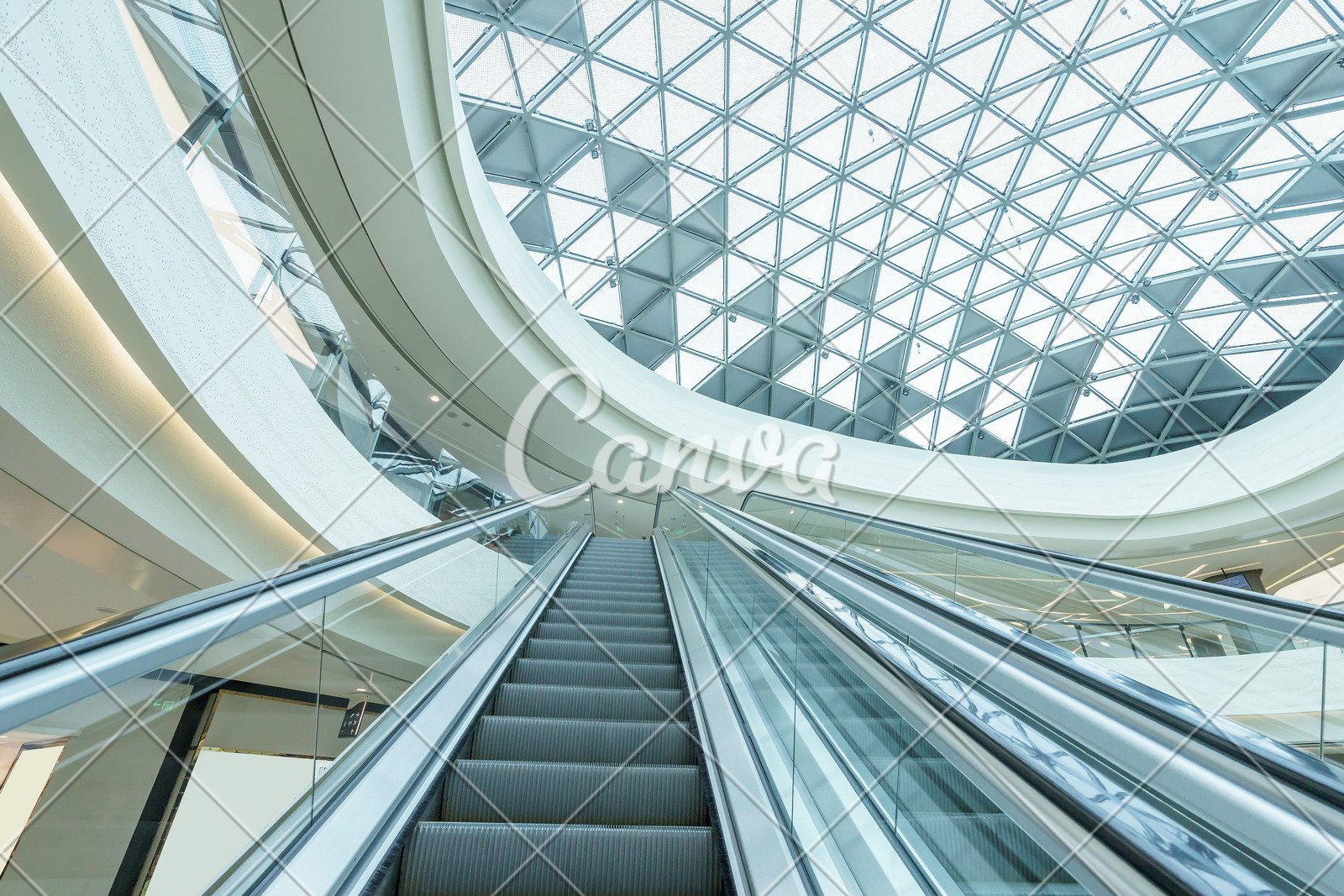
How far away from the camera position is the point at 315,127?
791 cm

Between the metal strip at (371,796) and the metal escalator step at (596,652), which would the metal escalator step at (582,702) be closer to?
the metal strip at (371,796)

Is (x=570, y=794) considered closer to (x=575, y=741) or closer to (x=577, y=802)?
(x=577, y=802)

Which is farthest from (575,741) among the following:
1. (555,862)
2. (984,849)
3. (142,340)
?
(142,340)

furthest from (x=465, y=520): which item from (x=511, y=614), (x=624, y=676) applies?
(x=624, y=676)

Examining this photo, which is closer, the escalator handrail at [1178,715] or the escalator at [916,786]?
the escalator handrail at [1178,715]

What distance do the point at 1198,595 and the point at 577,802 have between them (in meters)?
2.79

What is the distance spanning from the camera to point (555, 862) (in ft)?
8.15

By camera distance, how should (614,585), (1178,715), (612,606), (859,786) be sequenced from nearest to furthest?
(1178,715) → (859,786) → (612,606) → (614,585)

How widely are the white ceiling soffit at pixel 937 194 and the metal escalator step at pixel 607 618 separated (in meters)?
13.2

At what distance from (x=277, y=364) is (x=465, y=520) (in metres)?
5.24

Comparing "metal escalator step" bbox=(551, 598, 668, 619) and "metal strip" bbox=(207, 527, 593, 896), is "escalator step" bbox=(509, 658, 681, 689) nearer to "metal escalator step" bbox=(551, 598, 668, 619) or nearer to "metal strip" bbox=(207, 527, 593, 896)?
"metal strip" bbox=(207, 527, 593, 896)

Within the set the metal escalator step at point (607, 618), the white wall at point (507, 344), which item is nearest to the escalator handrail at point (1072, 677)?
the metal escalator step at point (607, 618)

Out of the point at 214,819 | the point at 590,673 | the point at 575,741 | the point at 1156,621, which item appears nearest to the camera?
the point at 214,819

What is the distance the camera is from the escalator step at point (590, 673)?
186 inches
